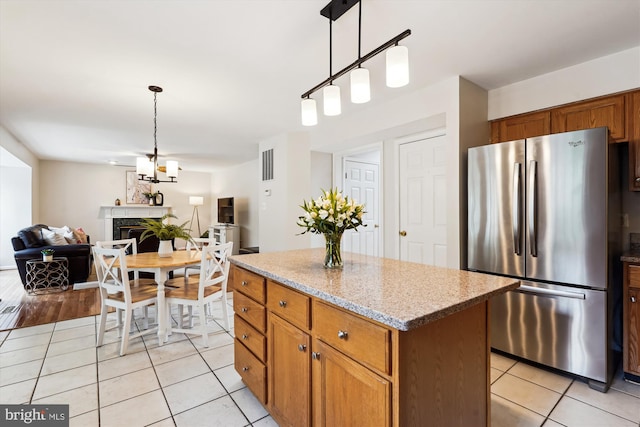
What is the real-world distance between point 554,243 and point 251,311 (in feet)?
7.14

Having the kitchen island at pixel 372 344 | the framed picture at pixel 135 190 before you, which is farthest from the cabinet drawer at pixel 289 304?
the framed picture at pixel 135 190

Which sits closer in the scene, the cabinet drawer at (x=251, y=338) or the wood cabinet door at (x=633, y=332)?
the cabinet drawer at (x=251, y=338)

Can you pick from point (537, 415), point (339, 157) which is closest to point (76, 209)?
point (339, 157)

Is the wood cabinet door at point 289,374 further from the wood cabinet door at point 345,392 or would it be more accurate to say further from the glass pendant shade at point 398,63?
the glass pendant shade at point 398,63

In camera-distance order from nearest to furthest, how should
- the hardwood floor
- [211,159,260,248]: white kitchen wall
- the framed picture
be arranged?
the hardwood floor < [211,159,260,248]: white kitchen wall < the framed picture

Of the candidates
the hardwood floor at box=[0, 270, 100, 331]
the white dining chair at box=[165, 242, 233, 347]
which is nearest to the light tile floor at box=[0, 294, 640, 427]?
the white dining chair at box=[165, 242, 233, 347]

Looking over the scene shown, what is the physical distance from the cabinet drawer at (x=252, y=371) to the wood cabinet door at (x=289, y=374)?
0.07m

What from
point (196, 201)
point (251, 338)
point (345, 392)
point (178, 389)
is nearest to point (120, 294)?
point (178, 389)

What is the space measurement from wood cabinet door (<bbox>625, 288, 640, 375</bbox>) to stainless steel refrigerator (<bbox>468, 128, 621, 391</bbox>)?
10 cm

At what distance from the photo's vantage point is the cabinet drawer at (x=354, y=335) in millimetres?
1067

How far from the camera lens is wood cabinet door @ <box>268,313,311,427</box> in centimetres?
146

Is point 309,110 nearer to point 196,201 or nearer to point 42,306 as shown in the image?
point 42,306

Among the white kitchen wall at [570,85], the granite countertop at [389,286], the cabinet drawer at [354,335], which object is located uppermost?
the white kitchen wall at [570,85]

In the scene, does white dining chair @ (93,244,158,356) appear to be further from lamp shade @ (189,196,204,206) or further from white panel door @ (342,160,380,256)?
lamp shade @ (189,196,204,206)
